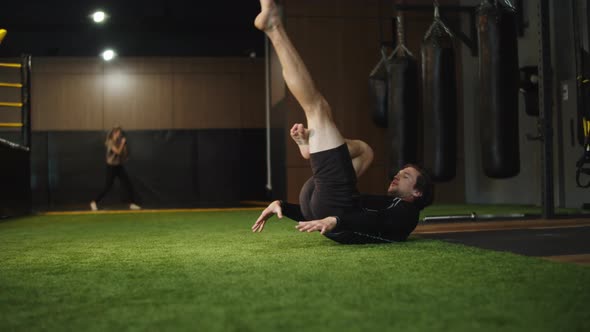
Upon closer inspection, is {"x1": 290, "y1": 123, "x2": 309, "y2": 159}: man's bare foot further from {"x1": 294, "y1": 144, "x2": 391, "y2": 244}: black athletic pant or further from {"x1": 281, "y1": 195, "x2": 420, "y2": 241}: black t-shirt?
{"x1": 281, "y1": 195, "x2": 420, "y2": 241}: black t-shirt

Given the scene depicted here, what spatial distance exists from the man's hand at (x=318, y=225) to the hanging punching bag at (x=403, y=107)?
321cm

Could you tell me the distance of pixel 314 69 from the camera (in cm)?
971

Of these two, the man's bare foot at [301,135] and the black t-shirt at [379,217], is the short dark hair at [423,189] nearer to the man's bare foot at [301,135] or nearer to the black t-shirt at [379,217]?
the black t-shirt at [379,217]

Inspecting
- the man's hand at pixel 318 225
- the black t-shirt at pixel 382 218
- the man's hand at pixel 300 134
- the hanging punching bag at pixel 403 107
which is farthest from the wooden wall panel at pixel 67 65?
the man's hand at pixel 318 225

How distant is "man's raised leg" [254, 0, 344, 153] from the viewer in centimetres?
329

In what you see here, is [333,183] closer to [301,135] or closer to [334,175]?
[334,175]

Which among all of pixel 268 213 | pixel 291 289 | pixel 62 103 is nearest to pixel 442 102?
pixel 268 213

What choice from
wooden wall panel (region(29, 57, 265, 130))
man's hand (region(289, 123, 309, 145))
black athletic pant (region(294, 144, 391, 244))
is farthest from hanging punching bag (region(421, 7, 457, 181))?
wooden wall panel (region(29, 57, 265, 130))

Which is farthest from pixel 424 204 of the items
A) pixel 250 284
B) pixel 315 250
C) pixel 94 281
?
pixel 94 281

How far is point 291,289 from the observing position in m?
2.22

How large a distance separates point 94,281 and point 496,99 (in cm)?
349

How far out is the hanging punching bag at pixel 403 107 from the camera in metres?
6.27

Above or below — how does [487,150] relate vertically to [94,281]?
above

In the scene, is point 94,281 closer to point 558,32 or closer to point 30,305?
point 30,305
